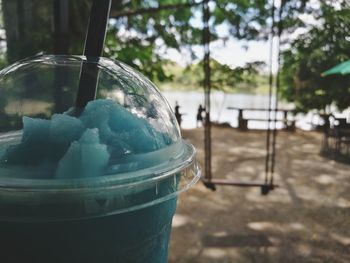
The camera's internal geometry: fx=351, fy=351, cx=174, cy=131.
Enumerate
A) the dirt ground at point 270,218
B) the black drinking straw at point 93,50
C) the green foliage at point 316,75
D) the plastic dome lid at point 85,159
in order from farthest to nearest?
the green foliage at point 316,75 → the dirt ground at point 270,218 → the black drinking straw at point 93,50 → the plastic dome lid at point 85,159

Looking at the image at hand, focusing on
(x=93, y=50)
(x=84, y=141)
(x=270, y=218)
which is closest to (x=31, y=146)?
(x=84, y=141)

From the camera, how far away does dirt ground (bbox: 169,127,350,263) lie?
3633 millimetres

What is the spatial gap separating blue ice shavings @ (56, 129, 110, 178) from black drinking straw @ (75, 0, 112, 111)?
218 mm

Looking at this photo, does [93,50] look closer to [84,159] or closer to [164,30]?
[84,159]

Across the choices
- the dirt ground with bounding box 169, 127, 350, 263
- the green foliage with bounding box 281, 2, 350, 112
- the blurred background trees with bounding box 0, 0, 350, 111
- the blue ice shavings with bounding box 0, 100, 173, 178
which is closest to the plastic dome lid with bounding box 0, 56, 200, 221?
the blue ice shavings with bounding box 0, 100, 173, 178

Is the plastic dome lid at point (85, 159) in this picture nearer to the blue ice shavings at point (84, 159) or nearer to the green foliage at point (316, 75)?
the blue ice shavings at point (84, 159)

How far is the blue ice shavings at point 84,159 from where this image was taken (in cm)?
69

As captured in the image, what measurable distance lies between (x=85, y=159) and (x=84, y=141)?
0.13ft

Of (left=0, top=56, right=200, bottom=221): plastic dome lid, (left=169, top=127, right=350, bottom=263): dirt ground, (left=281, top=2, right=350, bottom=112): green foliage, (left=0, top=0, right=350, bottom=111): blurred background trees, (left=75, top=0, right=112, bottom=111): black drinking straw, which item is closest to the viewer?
(left=0, top=56, right=200, bottom=221): plastic dome lid

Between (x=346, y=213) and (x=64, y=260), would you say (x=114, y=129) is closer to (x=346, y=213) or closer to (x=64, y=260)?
(x=64, y=260)

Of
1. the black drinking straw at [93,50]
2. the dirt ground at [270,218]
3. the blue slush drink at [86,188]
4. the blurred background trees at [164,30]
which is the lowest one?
the dirt ground at [270,218]

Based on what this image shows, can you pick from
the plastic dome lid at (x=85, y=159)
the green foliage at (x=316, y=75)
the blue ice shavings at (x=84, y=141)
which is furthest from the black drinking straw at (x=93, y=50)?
the green foliage at (x=316, y=75)

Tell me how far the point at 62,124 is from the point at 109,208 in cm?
21

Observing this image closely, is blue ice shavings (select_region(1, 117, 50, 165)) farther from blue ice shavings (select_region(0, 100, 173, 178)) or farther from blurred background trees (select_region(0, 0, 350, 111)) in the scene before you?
blurred background trees (select_region(0, 0, 350, 111))
